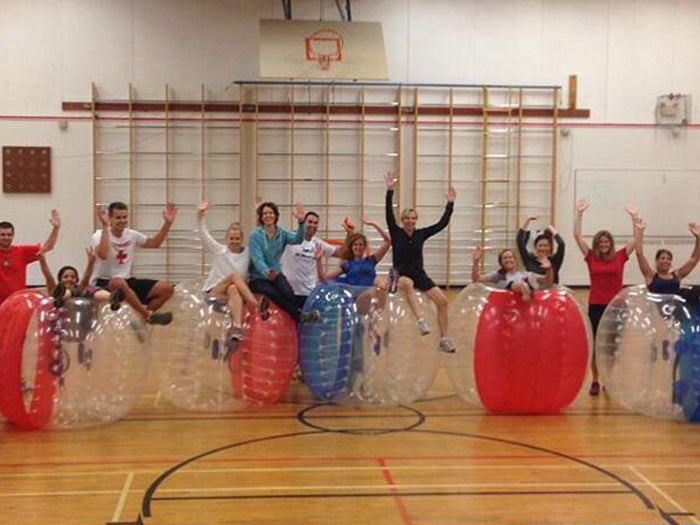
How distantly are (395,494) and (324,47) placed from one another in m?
9.90

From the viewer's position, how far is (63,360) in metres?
5.94

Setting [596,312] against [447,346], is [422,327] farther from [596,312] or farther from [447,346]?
[596,312]

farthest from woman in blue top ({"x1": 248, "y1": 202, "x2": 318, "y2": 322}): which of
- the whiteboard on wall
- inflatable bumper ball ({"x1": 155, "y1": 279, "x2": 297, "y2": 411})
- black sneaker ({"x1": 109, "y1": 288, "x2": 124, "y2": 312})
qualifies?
the whiteboard on wall

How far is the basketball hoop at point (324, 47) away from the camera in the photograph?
13367 mm

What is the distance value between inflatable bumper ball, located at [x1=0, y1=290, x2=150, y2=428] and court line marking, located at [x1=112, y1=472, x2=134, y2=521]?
117 cm

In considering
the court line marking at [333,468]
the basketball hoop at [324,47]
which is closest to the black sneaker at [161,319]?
the court line marking at [333,468]

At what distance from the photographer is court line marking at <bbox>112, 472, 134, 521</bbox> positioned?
14.3 feet

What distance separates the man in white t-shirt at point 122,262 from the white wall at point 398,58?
6963mm

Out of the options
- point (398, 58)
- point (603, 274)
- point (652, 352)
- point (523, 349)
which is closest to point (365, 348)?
point (523, 349)

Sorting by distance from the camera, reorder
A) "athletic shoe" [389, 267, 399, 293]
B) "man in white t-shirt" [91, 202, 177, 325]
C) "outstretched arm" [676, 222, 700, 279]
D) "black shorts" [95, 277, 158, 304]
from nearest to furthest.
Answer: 1. "athletic shoe" [389, 267, 399, 293]
2. "outstretched arm" [676, 222, 700, 279]
3. "man in white t-shirt" [91, 202, 177, 325]
4. "black shorts" [95, 277, 158, 304]

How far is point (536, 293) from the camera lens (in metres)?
6.57

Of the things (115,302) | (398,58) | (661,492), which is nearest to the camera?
(661,492)

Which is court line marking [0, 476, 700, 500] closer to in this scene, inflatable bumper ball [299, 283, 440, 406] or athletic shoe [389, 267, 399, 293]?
inflatable bumper ball [299, 283, 440, 406]

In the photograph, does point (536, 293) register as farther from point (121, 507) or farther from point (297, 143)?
point (297, 143)
